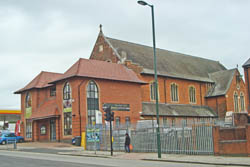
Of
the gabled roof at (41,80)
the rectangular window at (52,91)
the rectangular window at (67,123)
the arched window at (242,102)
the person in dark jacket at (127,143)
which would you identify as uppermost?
the gabled roof at (41,80)

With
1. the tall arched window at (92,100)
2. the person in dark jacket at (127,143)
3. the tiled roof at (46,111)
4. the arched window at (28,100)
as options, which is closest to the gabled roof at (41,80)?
the arched window at (28,100)

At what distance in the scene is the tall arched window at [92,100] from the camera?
128 ft

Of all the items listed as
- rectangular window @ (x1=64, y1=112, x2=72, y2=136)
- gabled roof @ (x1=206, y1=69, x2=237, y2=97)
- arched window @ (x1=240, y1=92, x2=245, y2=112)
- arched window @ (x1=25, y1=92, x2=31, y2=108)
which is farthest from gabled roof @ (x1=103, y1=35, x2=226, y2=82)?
arched window @ (x1=25, y1=92, x2=31, y2=108)

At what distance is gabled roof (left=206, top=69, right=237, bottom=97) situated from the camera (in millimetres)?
54000

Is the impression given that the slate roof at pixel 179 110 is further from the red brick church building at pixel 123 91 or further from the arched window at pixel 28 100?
the arched window at pixel 28 100

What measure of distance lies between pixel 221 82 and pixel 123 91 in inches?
807

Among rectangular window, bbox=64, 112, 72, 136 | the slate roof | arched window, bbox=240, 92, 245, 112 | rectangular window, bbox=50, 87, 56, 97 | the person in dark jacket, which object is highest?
rectangular window, bbox=50, 87, 56, 97

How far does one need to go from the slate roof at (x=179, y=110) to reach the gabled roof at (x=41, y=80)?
12157mm

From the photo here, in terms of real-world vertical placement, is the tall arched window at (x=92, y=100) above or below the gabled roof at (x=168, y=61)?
below

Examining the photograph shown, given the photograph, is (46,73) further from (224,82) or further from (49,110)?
(224,82)

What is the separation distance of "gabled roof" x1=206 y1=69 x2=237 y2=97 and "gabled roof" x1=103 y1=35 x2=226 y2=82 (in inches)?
54.4

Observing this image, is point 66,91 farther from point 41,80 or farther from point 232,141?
point 232,141

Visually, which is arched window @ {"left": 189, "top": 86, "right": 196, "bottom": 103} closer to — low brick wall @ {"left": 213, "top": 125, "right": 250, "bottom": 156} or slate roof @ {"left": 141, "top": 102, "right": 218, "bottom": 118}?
slate roof @ {"left": 141, "top": 102, "right": 218, "bottom": 118}

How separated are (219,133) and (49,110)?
24686 mm
